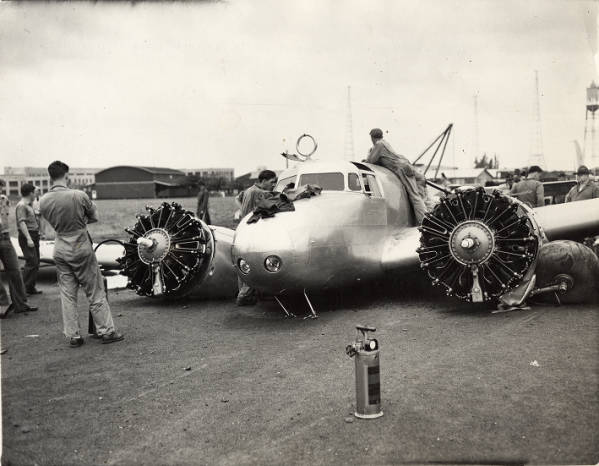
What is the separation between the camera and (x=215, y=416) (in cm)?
487

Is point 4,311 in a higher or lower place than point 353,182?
lower

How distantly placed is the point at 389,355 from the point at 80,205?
173 inches

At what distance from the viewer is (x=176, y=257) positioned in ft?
33.0

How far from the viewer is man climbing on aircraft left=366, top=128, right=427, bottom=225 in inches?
428

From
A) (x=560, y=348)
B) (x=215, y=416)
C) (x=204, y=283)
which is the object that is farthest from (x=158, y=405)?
(x=204, y=283)

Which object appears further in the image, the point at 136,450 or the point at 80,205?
the point at 80,205

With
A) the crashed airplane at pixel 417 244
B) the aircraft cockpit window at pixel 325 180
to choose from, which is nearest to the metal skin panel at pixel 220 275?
Result: the crashed airplane at pixel 417 244

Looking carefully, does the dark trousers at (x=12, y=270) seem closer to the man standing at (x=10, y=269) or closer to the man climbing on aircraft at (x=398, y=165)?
the man standing at (x=10, y=269)

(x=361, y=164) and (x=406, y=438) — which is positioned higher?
(x=361, y=164)

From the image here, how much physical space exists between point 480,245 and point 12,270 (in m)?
7.61

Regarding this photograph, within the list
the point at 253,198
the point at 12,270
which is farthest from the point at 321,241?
the point at 12,270

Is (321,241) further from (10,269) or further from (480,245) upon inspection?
(10,269)

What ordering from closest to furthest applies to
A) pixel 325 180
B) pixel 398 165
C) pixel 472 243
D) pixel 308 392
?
pixel 308 392
pixel 472 243
pixel 325 180
pixel 398 165

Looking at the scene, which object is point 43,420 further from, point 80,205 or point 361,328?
point 80,205
